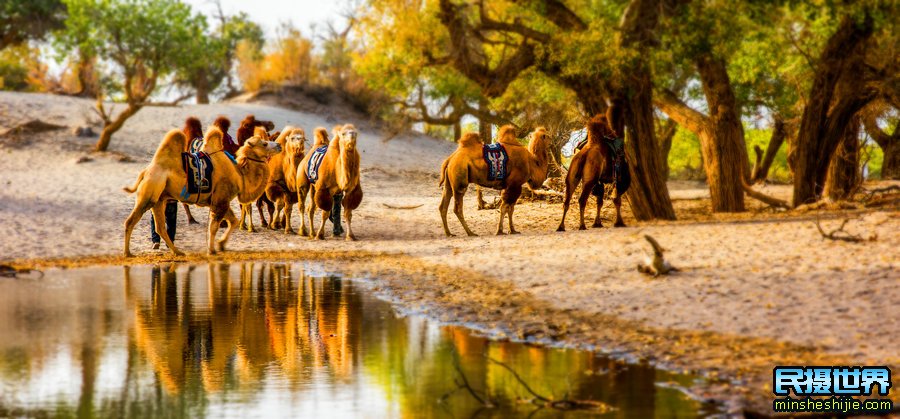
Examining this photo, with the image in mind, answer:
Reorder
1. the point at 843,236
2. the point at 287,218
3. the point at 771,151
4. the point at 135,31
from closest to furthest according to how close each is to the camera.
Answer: the point at 843,236, the point at 287,218, the point at 771,151, the point at 135,31

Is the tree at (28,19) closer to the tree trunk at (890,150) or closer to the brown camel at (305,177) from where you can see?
the brown camel at (305,177)

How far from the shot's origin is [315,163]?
66.1 ft

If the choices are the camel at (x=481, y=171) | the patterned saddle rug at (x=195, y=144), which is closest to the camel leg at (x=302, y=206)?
the patterned saddle rug at (x=195, y=144)

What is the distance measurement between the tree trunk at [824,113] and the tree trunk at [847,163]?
3.07 m

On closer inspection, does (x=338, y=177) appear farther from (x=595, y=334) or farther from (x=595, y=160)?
(x=595, y=334)

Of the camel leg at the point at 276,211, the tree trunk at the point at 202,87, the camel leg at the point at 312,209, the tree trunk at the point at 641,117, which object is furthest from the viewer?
the tree trunk at the point at 202,87

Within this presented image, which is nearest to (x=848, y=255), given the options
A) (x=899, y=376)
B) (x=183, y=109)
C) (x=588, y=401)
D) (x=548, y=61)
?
(x=899, y=376)

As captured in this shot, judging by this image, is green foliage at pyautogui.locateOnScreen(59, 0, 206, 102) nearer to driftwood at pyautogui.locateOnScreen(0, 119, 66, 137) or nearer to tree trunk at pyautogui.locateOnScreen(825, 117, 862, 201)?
driftwood at pyautogui.locateOnScreen(0, 119, 66, 137)

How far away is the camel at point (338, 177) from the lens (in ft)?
64.4

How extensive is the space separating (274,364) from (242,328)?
1.98 metres

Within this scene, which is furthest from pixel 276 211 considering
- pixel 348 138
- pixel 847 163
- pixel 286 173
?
pixel 847 163

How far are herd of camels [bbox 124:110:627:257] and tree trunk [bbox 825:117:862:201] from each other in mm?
7447

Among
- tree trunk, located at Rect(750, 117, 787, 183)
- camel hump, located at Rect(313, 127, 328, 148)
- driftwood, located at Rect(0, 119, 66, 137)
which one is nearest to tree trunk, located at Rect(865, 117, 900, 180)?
tree trunk, located at Rect(750, 117, 787, 183)

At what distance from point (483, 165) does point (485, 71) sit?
6.79 feet
